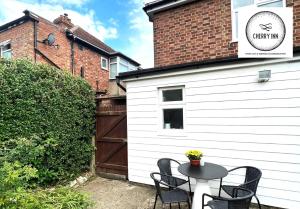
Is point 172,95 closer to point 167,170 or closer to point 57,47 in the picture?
point 167,170

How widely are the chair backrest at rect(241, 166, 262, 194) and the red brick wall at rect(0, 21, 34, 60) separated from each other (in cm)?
1077

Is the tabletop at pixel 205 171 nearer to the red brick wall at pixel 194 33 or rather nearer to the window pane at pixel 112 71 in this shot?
the red brick wall at pixel 194 33

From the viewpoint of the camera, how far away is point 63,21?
45.3 feet

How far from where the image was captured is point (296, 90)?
4148 millimetres

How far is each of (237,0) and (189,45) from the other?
5.98ft

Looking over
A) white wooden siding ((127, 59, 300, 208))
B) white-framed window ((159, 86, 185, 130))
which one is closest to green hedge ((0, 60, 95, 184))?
white wooden siding ((127, 59, 300, 208))

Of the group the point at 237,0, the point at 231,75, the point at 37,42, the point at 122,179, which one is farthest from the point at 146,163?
the point at 37,42

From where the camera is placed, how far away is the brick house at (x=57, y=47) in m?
11.0

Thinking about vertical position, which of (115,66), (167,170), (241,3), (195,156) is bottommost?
(167,170)

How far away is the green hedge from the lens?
186 inches

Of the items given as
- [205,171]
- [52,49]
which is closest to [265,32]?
[205,171]

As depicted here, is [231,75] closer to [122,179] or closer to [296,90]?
[296,90]

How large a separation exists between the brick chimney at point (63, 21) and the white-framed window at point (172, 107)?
435 inches

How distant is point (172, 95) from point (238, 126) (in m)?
1.81
